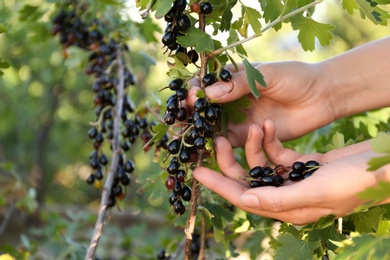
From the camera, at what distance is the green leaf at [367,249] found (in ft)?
2.36

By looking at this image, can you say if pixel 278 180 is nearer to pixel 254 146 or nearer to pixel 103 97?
pixel 254 146

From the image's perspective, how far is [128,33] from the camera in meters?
1.79

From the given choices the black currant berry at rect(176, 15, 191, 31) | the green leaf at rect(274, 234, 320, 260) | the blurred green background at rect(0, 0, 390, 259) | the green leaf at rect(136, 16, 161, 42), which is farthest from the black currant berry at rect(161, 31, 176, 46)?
the blurred green background at rect(0, 0, 390, 259)

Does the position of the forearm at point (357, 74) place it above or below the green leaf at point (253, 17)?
below

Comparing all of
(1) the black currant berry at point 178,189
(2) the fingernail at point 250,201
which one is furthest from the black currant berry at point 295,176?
(1) the black currant berry at point 178,189

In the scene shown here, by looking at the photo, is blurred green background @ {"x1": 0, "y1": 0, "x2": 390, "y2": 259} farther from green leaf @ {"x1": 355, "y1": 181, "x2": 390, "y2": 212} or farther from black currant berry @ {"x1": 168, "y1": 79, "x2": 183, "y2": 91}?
green leaf @ {"x1": 355, "y1": 181, "x2": 390, "y2": 212}

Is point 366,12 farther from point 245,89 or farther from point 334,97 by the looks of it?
point 334,97

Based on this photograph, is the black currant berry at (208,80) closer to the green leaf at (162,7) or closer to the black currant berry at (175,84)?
the black currant berry at (175,84)

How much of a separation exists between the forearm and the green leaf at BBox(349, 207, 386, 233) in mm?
390

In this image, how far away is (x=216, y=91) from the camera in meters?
1.01

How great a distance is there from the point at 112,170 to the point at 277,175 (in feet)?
1.53

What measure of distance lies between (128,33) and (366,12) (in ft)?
3.02

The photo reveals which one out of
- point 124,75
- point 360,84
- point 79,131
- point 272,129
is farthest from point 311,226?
point 79,131

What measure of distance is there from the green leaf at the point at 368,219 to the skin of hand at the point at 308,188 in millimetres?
91
